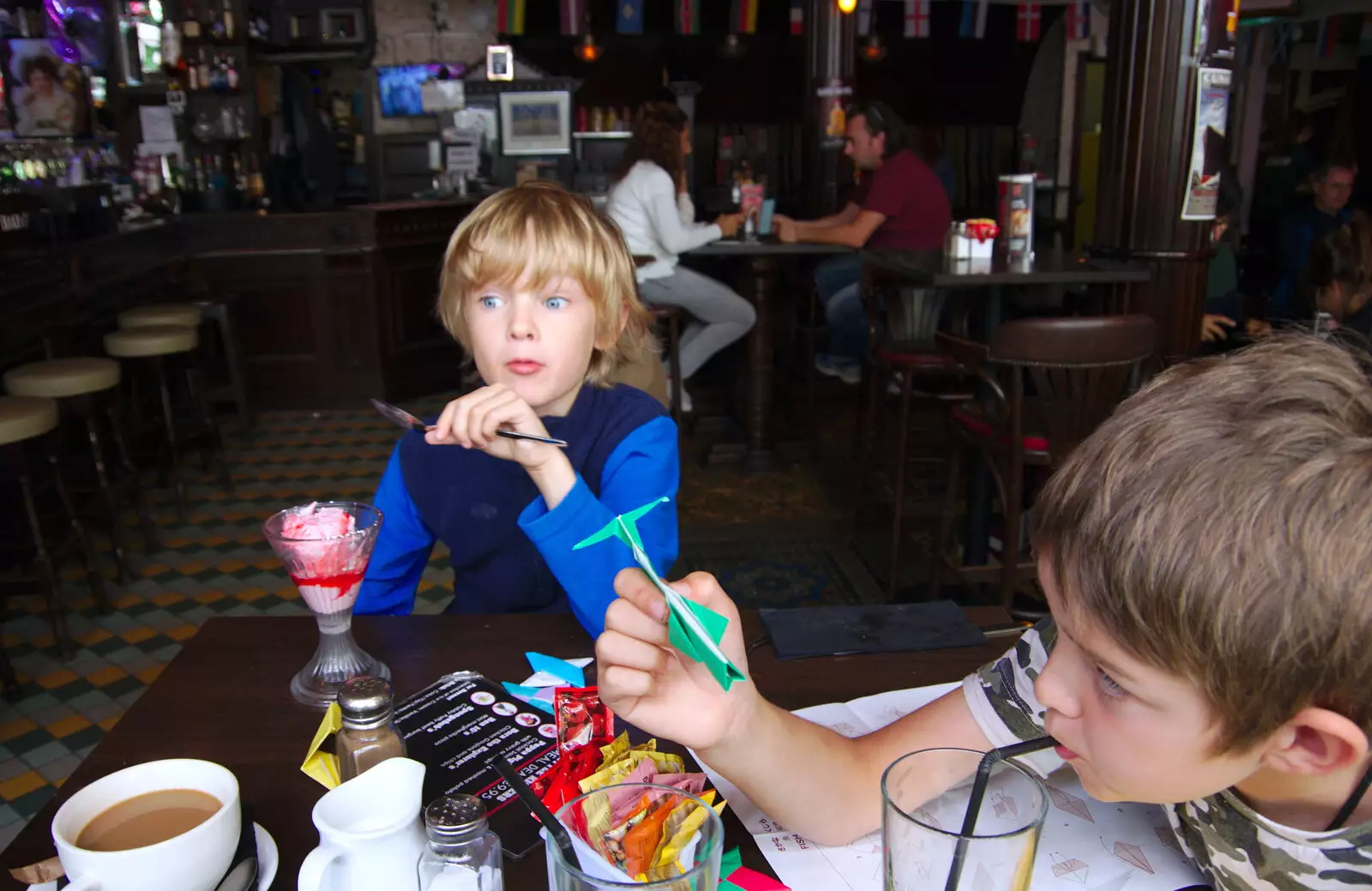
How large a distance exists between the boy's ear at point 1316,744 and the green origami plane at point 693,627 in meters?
0.36

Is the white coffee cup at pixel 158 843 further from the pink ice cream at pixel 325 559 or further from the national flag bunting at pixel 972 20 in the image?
the national flag bunting at pixel 972 20

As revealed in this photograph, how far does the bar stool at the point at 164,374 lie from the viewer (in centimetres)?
430

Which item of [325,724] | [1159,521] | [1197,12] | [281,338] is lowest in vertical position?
[281,338]

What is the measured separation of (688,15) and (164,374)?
22.5 ft

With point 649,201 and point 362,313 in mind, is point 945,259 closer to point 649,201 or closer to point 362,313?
point 649,201

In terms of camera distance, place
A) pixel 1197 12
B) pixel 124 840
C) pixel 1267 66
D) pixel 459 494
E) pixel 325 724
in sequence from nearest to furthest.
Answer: pixel 124 840 < pixel 325 724 < pixel 459 494 < pixel 1197 12 < pixel 1267 66

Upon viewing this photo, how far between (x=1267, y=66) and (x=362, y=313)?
810cm

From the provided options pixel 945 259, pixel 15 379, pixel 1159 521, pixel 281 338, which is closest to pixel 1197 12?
pixel 945 259

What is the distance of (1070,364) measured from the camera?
8.88ft

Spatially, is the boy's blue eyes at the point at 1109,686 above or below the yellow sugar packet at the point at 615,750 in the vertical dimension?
above

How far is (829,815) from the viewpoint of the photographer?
0.90 meters

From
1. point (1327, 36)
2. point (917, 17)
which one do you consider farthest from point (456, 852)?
point (917, 17)

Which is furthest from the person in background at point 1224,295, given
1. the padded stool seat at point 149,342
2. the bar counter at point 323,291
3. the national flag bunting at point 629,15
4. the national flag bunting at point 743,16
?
the national flag bunting at point 629,15

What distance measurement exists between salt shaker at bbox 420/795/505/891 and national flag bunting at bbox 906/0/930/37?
10.5 m
